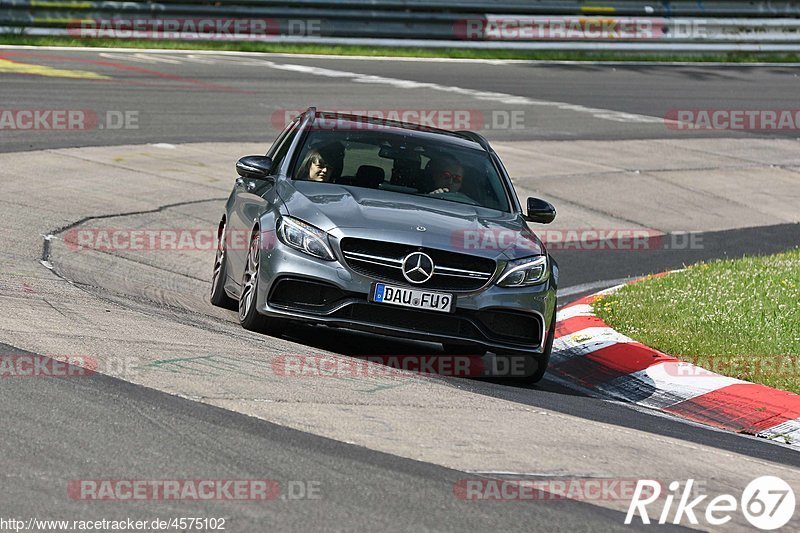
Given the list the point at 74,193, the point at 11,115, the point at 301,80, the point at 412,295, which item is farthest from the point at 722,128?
the point at 412,295

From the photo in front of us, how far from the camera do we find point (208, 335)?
7910 mm

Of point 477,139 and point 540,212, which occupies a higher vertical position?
point 477,139

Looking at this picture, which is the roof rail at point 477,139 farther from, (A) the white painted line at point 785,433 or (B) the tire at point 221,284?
(A) the white painted line at point 785,433

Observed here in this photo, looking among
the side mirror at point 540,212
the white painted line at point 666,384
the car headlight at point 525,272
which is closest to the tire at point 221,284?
the side mirror at point 540,212

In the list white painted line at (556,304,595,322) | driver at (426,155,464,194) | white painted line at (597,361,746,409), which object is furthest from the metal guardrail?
white painted line at (597,361,746,409)

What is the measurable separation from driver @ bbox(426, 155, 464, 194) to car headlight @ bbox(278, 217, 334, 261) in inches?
52.3

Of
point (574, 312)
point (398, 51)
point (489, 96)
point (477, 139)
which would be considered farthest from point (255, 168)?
point (398, 51)

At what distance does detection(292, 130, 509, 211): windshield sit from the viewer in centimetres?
931

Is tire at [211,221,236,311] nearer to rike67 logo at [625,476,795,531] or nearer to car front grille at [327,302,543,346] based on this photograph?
car front grille at [327,302,543,346]

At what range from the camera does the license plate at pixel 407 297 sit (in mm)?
8062

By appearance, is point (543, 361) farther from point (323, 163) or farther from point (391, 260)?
point (323, 163)

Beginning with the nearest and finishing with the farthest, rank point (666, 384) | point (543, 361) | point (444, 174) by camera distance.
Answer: point (543, 361) → point (666, 384) → point (444, 174)

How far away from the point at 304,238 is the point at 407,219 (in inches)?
25.7

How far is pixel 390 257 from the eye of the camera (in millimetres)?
8102
